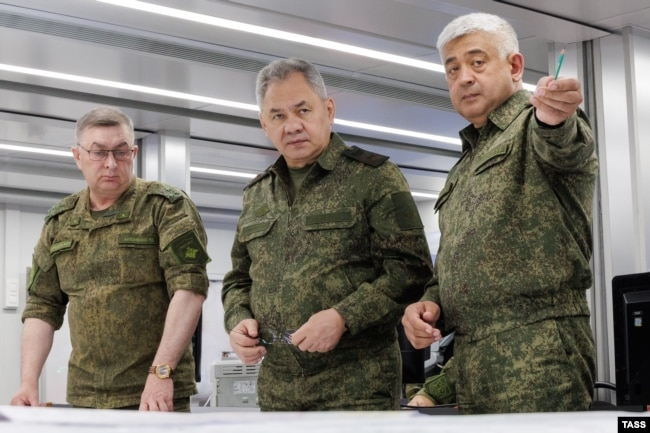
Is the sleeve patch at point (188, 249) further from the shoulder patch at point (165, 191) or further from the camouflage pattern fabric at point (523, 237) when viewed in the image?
the camouflage pattern fabric at point (523, 237)

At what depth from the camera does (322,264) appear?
2307 mm

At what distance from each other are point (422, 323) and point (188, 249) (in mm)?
892

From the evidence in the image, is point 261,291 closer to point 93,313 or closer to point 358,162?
point 358,162

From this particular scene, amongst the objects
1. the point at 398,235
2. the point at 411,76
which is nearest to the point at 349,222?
the point at 398,235

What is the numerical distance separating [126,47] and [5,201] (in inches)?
267

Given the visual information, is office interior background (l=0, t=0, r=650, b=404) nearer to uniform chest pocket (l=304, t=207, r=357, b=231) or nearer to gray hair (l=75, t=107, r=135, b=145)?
gray hair (l=75, t=107, r=135, b=145)

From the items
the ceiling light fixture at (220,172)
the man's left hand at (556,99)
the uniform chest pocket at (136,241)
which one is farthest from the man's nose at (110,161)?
the ceiling light fixture at (220,172)

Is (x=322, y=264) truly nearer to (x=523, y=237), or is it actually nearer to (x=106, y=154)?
(x=523, y=237)

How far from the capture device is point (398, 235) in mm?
2268

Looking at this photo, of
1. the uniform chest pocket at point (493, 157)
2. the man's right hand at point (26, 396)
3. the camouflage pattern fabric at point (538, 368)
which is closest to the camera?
the camouflage pattern fabric at point (538, 368)

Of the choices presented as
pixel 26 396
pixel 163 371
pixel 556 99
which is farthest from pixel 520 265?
pixel 26 396

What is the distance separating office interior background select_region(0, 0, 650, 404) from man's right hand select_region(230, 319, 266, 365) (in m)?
3.11

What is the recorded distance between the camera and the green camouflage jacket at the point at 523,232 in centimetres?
192

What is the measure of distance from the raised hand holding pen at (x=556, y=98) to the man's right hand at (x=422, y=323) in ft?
1.66
